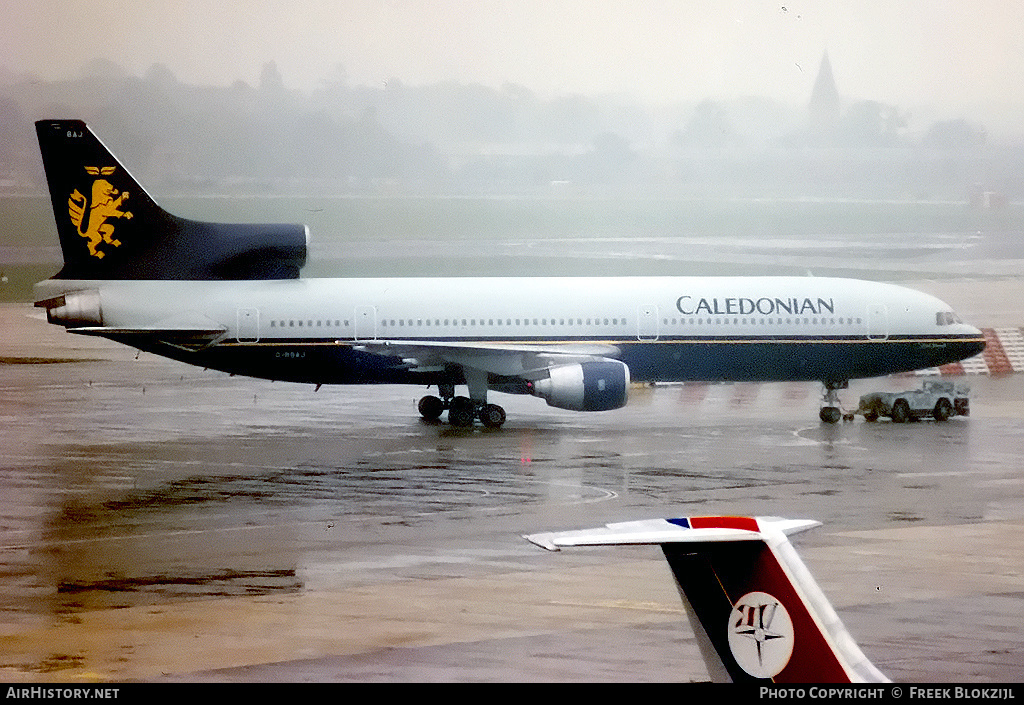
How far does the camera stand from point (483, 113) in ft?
190

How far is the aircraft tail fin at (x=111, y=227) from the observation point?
119ft

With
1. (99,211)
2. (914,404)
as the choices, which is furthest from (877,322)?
(99,211)

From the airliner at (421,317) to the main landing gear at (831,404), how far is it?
0.73 meters

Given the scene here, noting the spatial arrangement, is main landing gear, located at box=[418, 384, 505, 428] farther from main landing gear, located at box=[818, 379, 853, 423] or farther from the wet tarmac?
main landing gear, located at box=[818, 379, 853, 423]

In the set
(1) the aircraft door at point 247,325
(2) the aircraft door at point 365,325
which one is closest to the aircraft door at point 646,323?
(2) the aircraft door at point 365,325

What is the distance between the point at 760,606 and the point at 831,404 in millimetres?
29479

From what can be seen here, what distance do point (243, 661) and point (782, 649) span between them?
7.45 m

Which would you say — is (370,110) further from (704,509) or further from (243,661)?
(243,661)

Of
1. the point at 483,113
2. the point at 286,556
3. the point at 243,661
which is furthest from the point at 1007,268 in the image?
the point at 243,661

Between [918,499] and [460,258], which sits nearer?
[918,499]

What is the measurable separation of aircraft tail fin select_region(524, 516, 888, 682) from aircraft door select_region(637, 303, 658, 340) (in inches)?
1037

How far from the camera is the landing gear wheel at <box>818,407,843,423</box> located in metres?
39.5

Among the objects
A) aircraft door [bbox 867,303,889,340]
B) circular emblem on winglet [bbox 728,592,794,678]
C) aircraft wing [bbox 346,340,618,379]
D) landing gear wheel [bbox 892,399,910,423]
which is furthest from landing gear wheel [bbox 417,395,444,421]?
circular emblem on winglet [bbox 728,592,794,678]

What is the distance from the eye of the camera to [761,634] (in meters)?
11.3
